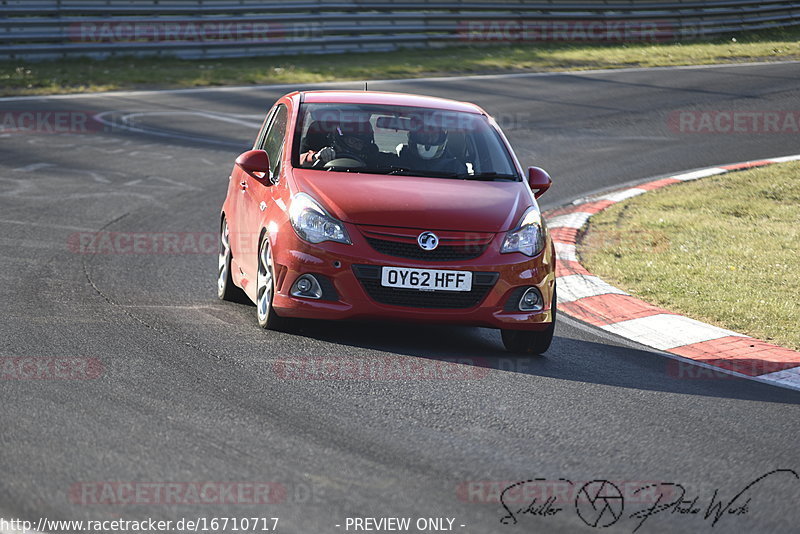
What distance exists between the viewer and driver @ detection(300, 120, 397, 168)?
8.19 metres

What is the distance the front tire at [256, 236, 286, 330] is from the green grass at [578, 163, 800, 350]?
3.40m

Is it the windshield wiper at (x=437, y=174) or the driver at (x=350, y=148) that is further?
the driver at (x=350, y=148)

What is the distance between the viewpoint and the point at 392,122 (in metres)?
8.53

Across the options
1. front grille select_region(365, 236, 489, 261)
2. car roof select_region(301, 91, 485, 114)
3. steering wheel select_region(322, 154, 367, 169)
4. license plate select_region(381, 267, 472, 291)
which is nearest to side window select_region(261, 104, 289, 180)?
car roof select_region(301, 91, 485, 114)

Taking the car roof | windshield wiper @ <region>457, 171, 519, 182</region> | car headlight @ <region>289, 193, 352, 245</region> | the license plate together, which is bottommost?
the license plate

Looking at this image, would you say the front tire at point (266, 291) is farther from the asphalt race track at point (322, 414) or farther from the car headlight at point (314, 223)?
the car headlight at point (314, 223)

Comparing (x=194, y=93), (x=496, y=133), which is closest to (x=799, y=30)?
(x=194, y=93)

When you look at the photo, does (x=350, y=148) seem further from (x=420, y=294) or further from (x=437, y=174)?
(x=420, y=294)

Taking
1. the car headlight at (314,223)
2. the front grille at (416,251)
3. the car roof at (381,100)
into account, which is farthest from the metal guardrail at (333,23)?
the front grille at (416,251)

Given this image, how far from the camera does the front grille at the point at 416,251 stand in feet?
23.7

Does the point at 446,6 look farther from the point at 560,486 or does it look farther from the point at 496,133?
the point at 560,486

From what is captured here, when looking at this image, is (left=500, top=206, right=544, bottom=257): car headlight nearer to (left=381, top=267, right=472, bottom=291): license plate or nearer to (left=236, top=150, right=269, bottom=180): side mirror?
(left=381, top=267, right=472, bottom=291): license plate

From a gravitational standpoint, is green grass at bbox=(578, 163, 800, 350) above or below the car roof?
below

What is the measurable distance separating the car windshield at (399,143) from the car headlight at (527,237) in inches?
27.3
